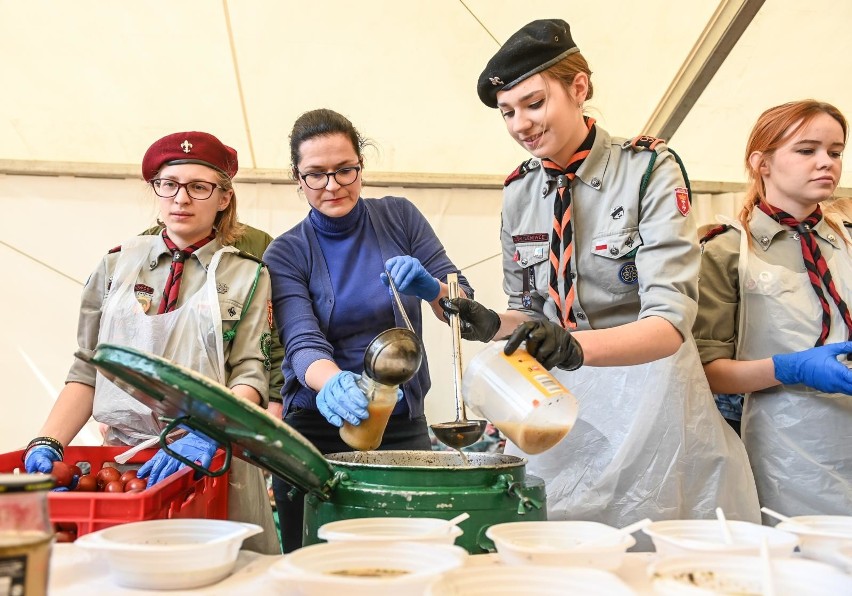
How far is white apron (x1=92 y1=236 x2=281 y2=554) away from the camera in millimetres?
1907

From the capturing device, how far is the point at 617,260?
1.83 metres

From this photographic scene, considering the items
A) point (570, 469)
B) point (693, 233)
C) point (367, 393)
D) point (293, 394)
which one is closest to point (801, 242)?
point (693, 233)

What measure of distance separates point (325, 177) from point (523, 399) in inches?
41.7

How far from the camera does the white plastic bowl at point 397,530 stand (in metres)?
1.08

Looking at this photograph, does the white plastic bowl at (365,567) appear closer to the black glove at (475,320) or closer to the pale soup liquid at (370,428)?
the pale soup liquid at (370,428)

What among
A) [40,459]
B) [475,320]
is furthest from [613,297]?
[40,459]

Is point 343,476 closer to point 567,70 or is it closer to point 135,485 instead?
point 135,485

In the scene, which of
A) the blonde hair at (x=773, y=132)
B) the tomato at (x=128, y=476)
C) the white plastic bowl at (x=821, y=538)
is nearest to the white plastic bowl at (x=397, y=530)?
the white plastic bowl at (x=821, y=538)

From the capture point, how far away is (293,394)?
2119mm

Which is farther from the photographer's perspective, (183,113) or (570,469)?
(183,113)

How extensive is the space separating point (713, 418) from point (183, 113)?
2975 mm

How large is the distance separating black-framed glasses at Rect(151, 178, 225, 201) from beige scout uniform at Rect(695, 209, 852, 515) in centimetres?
146

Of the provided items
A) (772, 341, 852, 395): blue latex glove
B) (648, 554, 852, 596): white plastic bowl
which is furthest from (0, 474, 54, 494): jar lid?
(772, 341, 852, 395): blue latex glove

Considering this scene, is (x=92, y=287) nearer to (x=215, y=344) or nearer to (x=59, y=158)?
(x=215, y=344)
